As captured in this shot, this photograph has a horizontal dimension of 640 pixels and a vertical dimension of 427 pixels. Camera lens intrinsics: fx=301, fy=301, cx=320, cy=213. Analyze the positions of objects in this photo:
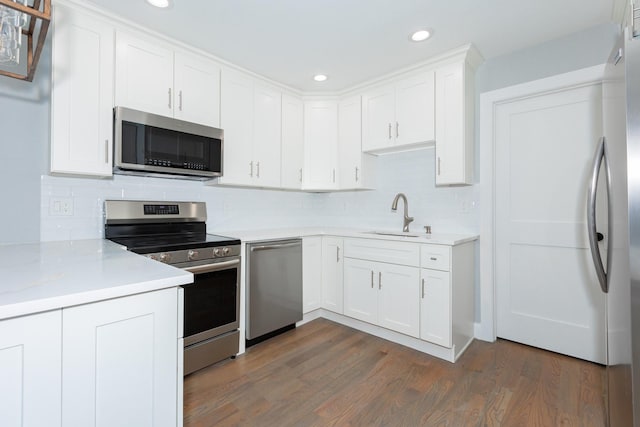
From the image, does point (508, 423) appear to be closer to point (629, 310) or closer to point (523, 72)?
point (629, 310)

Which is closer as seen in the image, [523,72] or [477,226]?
[523,72]

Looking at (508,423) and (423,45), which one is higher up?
(423,45)

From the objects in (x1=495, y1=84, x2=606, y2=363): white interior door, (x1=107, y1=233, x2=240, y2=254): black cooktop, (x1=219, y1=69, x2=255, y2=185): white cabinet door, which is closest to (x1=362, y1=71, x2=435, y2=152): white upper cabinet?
(x1=495, y1=84, x2=606, y2=363): white interior door

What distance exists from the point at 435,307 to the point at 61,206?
278 cm

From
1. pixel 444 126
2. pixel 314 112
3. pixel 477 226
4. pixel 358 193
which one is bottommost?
pixel 477 226

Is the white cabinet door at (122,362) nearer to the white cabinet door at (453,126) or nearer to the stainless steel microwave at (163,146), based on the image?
the stainless steel microwave at (163,146)

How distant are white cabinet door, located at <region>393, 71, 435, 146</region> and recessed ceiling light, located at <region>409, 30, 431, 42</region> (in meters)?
0.42

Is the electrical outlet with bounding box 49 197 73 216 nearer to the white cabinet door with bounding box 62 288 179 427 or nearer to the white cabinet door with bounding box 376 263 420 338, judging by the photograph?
the white cabinet door with bounding box 62 288 179 427

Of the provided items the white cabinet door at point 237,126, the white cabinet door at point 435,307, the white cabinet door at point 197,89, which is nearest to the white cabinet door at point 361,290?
the white cabinet door at point 435,307

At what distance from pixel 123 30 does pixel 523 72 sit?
121 inches

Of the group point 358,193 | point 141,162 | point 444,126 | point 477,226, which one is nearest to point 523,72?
point 444,126

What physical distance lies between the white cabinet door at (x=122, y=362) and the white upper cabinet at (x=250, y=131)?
1.79m

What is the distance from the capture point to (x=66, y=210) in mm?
2059

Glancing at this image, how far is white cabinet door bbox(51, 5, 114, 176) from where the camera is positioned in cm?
184
